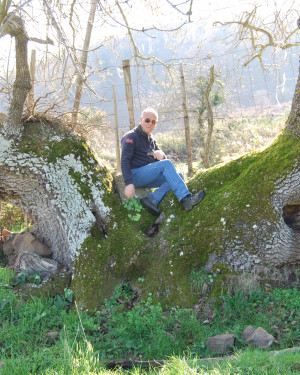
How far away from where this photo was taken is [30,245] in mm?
5219

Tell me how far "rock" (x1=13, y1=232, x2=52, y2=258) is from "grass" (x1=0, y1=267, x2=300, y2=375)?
3.51 feet

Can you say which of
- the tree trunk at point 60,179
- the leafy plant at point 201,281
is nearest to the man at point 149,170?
the tree trunk at point 60,179

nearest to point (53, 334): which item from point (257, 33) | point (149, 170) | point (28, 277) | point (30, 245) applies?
point (28, 277)

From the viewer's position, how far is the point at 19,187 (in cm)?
481

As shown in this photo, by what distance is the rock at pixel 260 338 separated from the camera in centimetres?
313

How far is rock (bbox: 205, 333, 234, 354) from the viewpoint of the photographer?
10.4ft

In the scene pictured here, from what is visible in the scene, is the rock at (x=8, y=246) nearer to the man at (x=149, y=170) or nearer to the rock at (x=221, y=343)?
the man at (x=149, y=170)

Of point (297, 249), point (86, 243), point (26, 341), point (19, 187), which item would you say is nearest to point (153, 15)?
point (19, 187)

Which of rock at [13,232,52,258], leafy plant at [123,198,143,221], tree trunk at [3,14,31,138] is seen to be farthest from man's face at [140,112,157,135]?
rock at [13,232,52,258]

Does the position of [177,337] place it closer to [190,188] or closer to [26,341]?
[26,341]

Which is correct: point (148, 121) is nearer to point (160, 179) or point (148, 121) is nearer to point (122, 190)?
point (160, 179)

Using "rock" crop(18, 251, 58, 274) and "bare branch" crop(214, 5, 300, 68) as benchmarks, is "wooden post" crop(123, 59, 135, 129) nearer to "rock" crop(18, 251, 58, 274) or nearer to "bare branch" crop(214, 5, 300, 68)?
"bare branch" crop(214, 5, 300, 68)

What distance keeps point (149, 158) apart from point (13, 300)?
262 centimetres

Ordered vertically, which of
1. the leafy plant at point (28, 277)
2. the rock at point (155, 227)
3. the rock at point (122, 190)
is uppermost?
the rock at point (122, 190)
